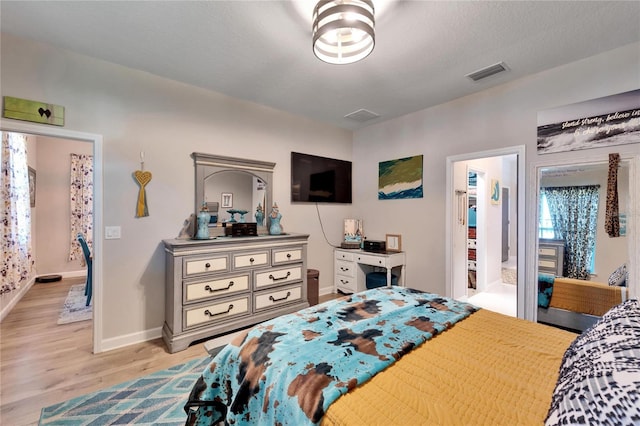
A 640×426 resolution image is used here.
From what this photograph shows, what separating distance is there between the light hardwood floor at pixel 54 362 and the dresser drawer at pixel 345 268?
2.21 meters

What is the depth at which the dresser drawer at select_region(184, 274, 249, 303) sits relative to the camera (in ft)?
8.27

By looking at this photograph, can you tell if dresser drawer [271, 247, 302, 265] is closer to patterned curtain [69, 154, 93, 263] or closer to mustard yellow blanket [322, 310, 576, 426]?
mustard yellow blanket [322, 310, 576, 426]

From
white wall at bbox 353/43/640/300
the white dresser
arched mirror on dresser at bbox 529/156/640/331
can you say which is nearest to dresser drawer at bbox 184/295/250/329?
the white dresser

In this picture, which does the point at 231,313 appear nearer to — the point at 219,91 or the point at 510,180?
the point at 219,91

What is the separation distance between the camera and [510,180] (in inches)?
214

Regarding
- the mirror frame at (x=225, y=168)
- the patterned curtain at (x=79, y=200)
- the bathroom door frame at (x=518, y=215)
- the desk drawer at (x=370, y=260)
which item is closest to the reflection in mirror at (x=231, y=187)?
the mirror frame at (x=225, y=168)

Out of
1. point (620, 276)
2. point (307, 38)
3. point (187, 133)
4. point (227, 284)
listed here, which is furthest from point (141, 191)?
point (620, 276)

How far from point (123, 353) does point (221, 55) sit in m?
2.87

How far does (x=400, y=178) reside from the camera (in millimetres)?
3861

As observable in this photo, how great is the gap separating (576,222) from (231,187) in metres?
3.63

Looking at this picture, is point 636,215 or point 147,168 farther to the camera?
point 147,168

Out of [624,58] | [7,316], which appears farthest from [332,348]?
[7,316]

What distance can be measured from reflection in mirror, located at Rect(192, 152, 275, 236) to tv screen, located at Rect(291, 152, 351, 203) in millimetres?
449

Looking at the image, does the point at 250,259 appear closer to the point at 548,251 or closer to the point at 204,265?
the point at 204,265
